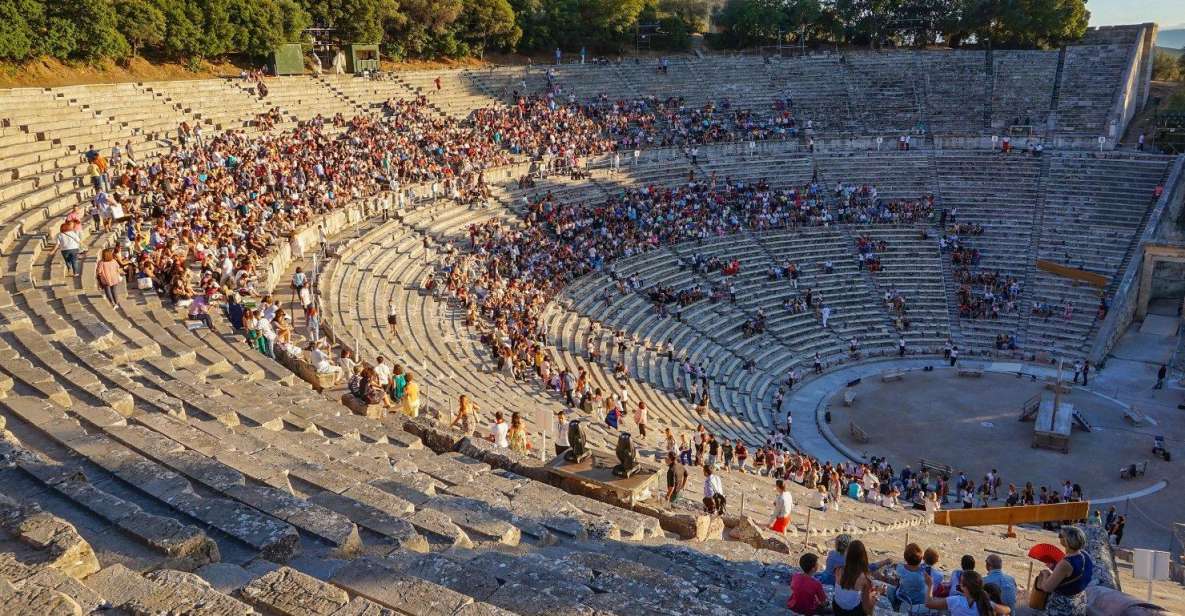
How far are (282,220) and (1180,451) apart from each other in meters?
23.5

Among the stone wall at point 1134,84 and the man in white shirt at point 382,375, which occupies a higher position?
the stone wall at point 1134,84

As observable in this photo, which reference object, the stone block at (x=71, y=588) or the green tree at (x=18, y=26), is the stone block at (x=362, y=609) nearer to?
the stone block at (x=71, y=588)

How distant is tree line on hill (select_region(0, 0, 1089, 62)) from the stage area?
2819 cm

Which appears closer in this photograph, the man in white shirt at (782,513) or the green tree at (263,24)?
the man in white shirt at (782,513)

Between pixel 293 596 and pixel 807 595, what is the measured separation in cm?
353

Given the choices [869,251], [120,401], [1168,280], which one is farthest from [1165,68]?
[120,401]

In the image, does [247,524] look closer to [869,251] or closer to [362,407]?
[362,407]

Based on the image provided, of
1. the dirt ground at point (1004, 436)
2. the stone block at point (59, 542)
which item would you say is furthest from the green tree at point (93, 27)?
the stone block at point (59, 542)

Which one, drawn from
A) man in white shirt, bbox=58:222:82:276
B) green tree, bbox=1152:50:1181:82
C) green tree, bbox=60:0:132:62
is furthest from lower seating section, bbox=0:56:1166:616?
green tree, bbox=1152:50:1181:82

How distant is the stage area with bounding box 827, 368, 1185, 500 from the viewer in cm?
2169

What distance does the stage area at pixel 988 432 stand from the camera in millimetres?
21688

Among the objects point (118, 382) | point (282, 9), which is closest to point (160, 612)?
point (118, 382)

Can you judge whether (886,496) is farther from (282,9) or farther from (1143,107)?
(1143,107)

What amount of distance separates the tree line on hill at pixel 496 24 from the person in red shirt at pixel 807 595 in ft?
108
